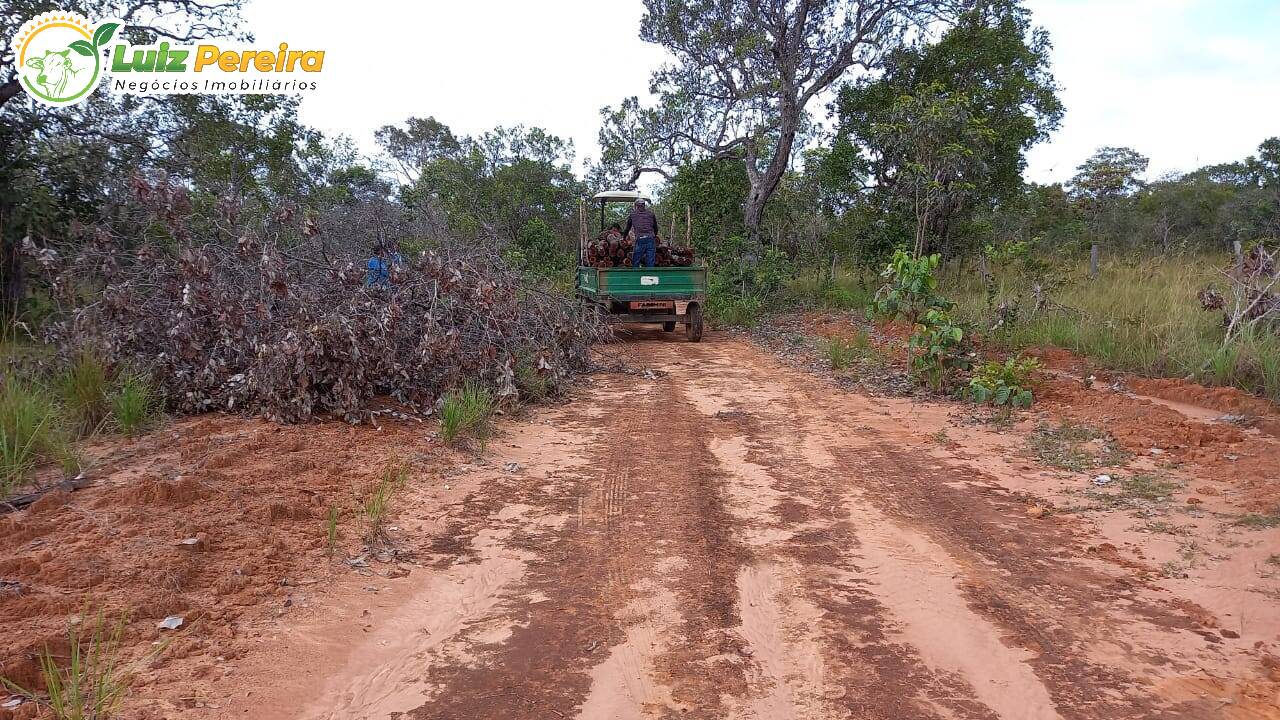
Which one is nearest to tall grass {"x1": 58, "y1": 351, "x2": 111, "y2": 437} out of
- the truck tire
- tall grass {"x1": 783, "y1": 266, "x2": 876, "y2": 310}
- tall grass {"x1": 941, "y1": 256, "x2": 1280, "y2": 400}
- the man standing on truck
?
the man standing on truck

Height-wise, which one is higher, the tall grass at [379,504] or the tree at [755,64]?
the tree at [755,64]

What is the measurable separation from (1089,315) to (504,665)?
30.8 feet

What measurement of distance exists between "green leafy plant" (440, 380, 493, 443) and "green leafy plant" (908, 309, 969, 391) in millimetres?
4929

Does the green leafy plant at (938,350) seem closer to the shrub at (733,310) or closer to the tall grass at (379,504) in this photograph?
the tall grass at (379,504)

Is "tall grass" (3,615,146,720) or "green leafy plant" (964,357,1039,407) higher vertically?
"green leafy plant" (964,357,1039,407)

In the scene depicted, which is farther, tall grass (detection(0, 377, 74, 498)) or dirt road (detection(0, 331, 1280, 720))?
tall grass (detection(0, 377, 74, 498))

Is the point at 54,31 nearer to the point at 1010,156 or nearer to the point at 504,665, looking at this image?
the point at 504,665

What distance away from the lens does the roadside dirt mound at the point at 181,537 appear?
3.06 metres

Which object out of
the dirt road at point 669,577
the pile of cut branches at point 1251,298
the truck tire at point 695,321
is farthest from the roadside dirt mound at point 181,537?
the pile of cut branches at point 1251,298

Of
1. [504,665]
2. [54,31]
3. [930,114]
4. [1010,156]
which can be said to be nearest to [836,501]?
[504,665]

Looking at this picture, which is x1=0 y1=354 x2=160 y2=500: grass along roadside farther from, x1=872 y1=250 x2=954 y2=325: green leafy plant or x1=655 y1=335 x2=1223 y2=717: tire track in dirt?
x1=872 y1=250 x2=954 y2=325: green leafy plant

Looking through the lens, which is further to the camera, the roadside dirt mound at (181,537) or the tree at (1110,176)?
the tree at (1110,176)

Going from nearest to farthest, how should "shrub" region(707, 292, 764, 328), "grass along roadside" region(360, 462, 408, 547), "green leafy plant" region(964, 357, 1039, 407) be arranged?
1. "grass along roadside" region(360, 462, 408, 547)
2. "green leafy plant" region(964, 357, 1039, 407)
3. "shrub" region(707, 292, 764, 328)

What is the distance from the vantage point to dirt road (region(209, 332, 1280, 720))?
2779 millimetres
